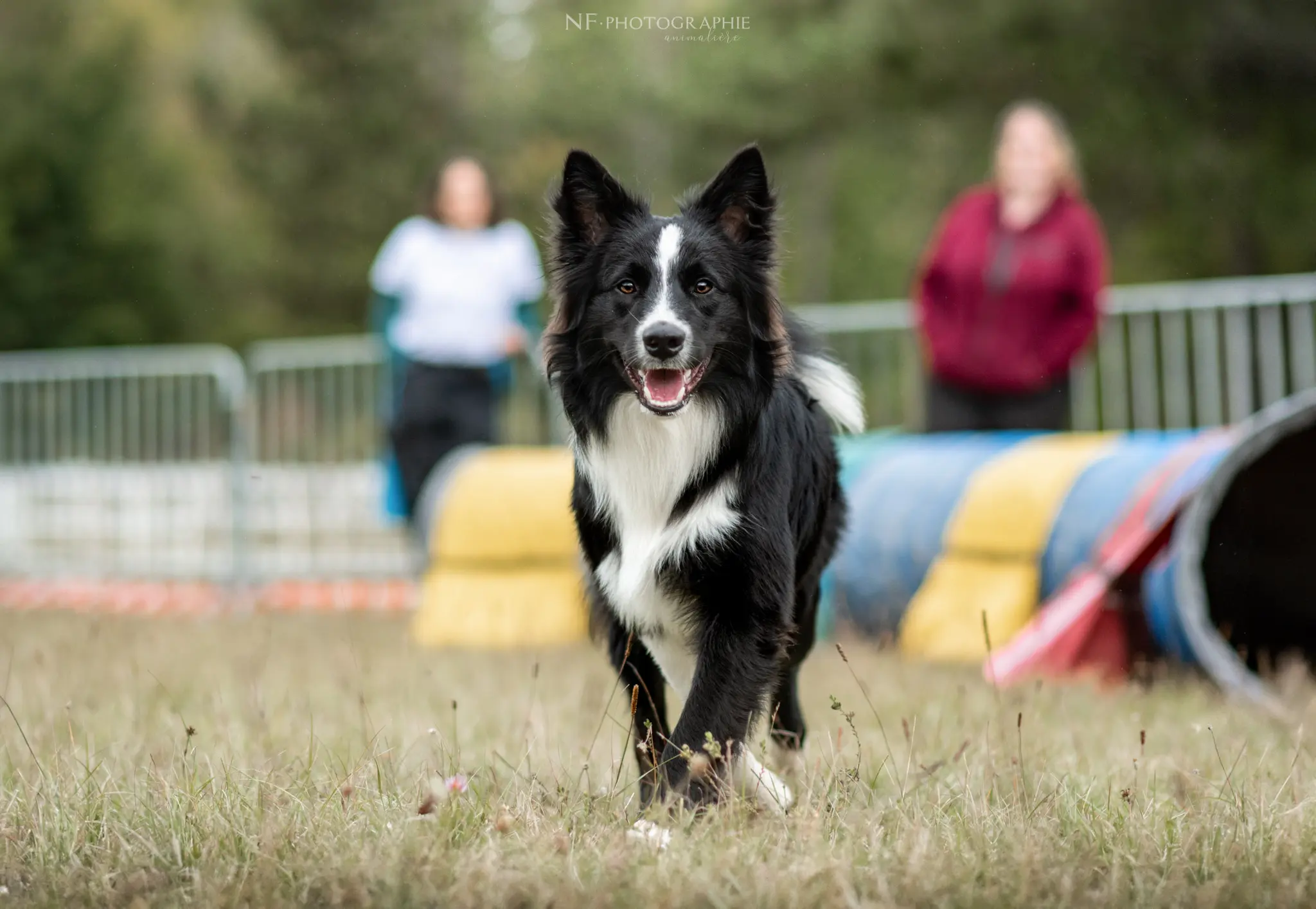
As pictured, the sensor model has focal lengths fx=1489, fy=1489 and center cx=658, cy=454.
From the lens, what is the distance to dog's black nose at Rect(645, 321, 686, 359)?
3.52 m

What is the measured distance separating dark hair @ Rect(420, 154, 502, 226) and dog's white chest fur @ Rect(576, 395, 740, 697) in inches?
201

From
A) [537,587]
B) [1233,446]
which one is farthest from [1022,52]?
[1233,446]

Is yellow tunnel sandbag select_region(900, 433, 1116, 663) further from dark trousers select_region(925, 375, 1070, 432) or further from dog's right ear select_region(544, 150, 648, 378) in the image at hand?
dog's right ear select_region(544, 150, 648, 378)

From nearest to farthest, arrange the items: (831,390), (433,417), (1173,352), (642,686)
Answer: (642,686), (831,390), (433,417), (1173,352)

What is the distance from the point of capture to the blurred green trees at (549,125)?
20.7 metres

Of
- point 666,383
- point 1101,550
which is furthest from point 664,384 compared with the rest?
point 1101,550

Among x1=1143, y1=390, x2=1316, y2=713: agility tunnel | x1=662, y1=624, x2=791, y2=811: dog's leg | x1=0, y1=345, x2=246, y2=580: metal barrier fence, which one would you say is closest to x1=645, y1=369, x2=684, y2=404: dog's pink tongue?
x1=662, y1=624, x2=791, y2=811: dog's leg

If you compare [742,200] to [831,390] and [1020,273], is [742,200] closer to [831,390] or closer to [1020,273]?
[831,390]

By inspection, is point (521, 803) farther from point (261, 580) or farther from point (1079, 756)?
point (261, 580)

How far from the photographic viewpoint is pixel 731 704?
11.2ft

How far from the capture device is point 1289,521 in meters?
6.32

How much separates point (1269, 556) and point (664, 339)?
3954 millimetres

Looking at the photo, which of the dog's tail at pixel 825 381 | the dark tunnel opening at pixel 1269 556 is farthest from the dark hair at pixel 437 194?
the dog's tail at pixel 825 381

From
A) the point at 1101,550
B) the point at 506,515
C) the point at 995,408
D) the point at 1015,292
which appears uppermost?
the point at 1015,292
